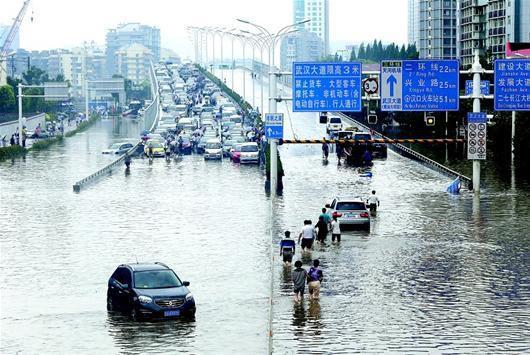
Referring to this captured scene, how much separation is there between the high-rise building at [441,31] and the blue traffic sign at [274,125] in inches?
4812

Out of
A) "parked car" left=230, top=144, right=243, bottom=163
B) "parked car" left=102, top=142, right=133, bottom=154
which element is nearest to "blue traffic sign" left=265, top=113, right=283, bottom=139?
"parked car" left=230, top=144, right=243, bottom=163

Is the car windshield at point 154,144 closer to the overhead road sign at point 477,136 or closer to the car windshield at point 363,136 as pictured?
the car windshield at point 363,136

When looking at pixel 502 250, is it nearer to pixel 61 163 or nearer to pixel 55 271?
pixel 55 271

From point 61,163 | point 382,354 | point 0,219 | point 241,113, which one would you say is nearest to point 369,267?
point 382,354

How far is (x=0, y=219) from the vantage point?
4656 centimetres

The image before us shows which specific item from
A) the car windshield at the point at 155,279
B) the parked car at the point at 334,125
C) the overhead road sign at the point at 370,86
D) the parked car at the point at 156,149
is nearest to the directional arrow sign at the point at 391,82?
the overhead road sign at the point at 370,86

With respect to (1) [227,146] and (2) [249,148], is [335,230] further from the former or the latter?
(1) [227,146]

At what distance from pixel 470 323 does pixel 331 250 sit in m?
12.0

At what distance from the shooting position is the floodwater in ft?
79.4

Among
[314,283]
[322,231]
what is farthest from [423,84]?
[314,283]

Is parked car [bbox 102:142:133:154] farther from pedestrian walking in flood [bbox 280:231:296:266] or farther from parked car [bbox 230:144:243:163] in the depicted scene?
pedestrian walking in flood [bbox 280:231:296:266]

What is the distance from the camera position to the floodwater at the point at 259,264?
2419 centimetres

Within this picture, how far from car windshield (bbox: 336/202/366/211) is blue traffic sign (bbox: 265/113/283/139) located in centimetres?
1371

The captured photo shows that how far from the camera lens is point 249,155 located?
74.8 m
